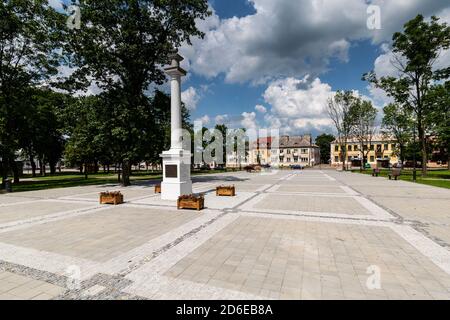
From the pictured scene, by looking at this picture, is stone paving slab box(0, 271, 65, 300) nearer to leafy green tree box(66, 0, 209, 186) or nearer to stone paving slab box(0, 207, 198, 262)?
stone paving slab box(0, 207, 198, 262)

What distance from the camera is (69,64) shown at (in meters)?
20.8

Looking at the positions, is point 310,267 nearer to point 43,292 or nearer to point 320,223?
point 320,223

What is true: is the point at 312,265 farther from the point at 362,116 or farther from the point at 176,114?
the point at 362,116

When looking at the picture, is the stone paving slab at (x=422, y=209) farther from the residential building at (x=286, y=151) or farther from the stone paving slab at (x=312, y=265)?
the residential building at (x=286, y=151)

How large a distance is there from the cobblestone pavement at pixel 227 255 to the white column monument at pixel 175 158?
3.25 m

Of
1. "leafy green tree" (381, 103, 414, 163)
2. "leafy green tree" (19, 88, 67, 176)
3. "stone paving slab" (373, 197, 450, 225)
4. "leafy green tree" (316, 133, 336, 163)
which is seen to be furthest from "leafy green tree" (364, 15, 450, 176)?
"leafy green tree" (316, 133, 336, 163)

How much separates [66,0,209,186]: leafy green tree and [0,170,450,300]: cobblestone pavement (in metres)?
11.3

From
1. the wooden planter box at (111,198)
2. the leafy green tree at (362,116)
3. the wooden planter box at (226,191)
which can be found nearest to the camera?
the wooden planter box at (111,198)

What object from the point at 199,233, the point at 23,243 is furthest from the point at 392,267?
the point at 23,243

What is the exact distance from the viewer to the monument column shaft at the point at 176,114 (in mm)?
13156

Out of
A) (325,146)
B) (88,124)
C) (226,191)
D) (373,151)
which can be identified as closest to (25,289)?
(226,191)

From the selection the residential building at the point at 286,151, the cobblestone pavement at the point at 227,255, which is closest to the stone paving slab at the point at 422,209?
the cobblestone pavement at the point at 227,255

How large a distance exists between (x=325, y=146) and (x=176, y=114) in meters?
101

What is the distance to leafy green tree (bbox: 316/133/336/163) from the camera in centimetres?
10208
